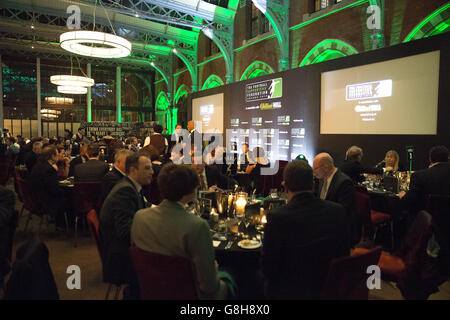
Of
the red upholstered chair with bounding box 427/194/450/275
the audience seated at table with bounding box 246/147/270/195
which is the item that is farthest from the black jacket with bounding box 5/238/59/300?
the audience seated at table with bounding box 246/147/270/195

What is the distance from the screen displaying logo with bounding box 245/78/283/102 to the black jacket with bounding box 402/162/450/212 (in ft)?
18.5

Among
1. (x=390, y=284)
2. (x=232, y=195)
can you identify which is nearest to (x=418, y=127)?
(x=390, y=284)

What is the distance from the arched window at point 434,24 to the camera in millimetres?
5813

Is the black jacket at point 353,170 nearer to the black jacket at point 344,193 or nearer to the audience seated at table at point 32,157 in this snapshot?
the black jacket at point 344,193

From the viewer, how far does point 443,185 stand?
337cm

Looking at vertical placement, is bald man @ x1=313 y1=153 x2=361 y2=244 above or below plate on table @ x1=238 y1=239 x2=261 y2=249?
above

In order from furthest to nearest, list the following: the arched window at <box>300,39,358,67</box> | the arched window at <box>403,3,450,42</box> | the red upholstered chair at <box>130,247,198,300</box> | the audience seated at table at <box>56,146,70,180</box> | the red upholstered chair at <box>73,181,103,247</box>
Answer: the arched window at <box>300,39,358,67</box> < the audience seated at table at <box>56,146,70,180</box> < the arched window at <box>403,3,450,42</box> < the red upholstered chair at <box>73,181,103,247</box> < the red upholstered chair at <box>130,247,198,300</box>

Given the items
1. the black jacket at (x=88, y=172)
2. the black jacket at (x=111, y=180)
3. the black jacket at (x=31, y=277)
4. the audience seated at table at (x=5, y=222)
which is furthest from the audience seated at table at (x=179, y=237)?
the black jacket at (x=88, y=172)

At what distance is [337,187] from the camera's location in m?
3.01

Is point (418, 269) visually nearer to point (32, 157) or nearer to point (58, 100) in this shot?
point (32, 157)

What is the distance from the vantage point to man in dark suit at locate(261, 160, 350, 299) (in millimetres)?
1689

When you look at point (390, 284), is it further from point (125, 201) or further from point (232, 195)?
point (125, 201)

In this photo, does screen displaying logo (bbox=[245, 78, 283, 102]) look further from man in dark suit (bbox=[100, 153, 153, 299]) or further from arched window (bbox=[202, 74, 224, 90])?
man in dark suit (bbox=[100, 153, 153, 299])

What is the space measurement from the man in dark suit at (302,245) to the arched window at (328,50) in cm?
707
